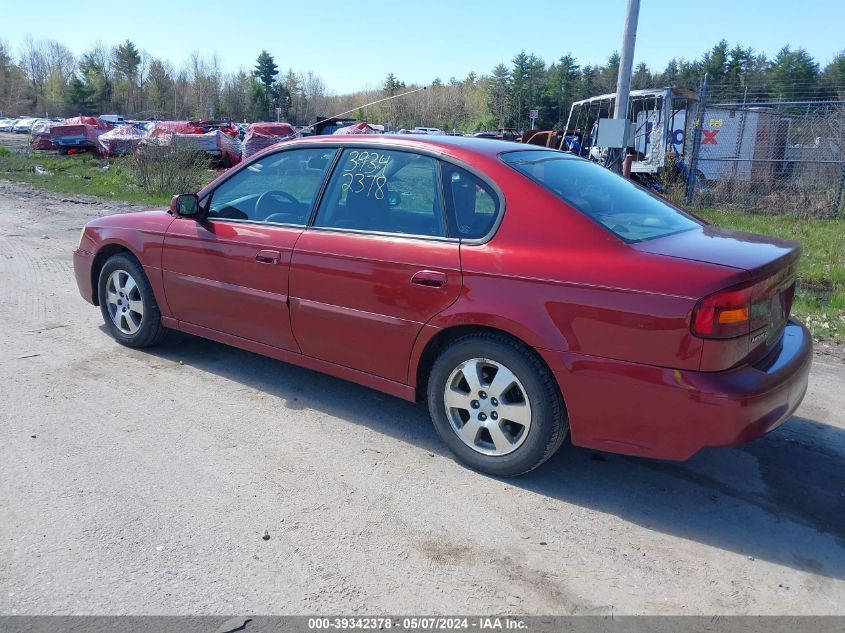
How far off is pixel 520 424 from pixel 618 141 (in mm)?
6264

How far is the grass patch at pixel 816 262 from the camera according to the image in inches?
251

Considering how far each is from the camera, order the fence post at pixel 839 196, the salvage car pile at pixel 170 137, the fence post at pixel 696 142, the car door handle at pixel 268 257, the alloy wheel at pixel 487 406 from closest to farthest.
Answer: the alloy wheel at pixel 487 406, the car door handle at pixel 268 257, the fence post at pixel 696 142, the fence post at pixel 839 196, the salvage car pile at pixel 170 137

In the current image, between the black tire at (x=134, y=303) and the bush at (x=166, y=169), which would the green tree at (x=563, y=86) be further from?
the black tire at (x=134, y=303)

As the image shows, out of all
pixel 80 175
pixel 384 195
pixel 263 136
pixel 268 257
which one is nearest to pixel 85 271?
pixel 268 257

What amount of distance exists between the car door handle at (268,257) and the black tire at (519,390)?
4.27ft

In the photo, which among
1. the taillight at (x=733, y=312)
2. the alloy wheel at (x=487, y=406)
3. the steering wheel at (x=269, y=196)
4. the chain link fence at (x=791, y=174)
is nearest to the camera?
the taillight at (x=733, y=312)

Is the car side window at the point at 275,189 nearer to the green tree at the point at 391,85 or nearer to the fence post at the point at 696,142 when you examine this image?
the fence post at the point at 696,142

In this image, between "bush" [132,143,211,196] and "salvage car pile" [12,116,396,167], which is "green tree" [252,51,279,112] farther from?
"bush" [132,143,211,196]

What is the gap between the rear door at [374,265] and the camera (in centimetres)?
373

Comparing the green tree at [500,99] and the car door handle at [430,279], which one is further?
the green tree at [500,99]

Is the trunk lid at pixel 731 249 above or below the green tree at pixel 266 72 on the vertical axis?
below

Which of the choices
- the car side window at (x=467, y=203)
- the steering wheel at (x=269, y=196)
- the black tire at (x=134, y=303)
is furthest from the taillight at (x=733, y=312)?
the black tire at (x=134, y=303)

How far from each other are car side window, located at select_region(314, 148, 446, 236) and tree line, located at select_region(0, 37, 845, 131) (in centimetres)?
5170

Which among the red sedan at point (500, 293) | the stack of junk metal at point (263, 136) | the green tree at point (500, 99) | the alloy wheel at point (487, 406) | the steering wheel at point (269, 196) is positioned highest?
the green tree at point (500, 99)
